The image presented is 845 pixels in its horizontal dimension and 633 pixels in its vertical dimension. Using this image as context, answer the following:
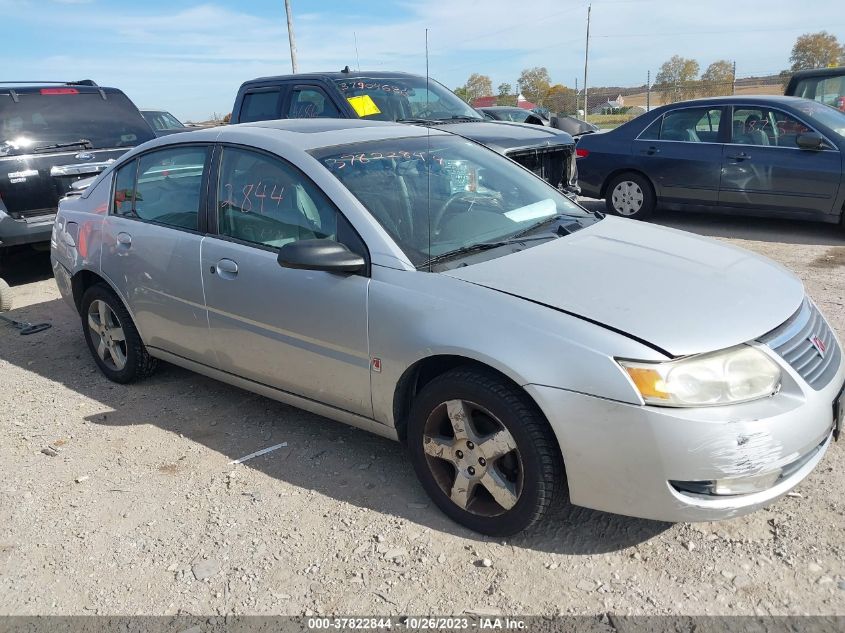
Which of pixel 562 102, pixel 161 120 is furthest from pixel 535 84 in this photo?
pixel 161 120

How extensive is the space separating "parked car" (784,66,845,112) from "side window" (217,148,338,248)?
9.22 m

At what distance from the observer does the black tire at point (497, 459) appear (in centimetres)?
261

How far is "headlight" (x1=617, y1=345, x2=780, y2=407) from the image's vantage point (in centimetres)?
238

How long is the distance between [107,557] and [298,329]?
1251 millimetres

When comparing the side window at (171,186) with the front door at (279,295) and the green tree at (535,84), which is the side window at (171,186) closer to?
the front door at (279,295)

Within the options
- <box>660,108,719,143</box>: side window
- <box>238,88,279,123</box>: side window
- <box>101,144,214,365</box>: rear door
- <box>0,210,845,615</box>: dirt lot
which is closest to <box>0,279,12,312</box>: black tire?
<box>101,144,214,365</box>: rear door

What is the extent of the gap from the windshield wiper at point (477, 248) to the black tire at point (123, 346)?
233 centimetres

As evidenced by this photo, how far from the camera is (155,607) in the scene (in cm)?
262

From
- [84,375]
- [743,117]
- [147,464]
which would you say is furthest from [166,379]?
[743,117]

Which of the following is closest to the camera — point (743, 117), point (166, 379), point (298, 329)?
point (298, 329)

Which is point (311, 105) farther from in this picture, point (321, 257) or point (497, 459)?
point (497, 459)

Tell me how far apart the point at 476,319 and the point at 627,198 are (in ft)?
23.0

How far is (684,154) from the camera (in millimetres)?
8492

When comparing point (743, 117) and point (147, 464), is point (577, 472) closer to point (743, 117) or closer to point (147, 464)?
point (147, 464)
